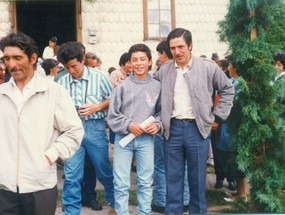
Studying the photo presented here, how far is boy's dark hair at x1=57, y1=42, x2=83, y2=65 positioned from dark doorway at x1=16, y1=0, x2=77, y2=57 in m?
11.5

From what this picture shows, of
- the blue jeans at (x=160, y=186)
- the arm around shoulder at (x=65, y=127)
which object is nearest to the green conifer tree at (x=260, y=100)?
the blue jeans at (x=160, y=186)

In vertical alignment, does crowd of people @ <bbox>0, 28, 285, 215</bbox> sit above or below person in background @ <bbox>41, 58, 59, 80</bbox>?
below

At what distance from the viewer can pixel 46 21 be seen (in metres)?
17.8

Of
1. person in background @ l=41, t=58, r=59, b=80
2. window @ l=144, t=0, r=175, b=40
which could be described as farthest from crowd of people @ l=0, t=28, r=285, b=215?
window @ l=144, t=0, r=175, b=40

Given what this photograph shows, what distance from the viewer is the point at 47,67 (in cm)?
816

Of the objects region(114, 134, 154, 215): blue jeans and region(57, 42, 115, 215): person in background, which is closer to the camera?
region(114, 134, 154, 215): blue jeans

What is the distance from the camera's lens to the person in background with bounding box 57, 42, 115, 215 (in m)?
5.30

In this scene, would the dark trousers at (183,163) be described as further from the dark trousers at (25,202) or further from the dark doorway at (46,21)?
the dark doorway at (46,21)

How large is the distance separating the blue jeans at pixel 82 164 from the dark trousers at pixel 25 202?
194 centimetres

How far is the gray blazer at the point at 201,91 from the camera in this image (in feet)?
16.2

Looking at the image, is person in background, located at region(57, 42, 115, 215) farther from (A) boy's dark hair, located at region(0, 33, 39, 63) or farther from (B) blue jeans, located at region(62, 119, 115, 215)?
(A) boy's dark hair, located at region(0, 33, 39, 63)

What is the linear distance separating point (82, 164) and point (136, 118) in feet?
2.77

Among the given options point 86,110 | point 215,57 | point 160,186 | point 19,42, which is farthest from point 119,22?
point 19,42

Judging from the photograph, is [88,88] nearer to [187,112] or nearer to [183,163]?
[187,112]
